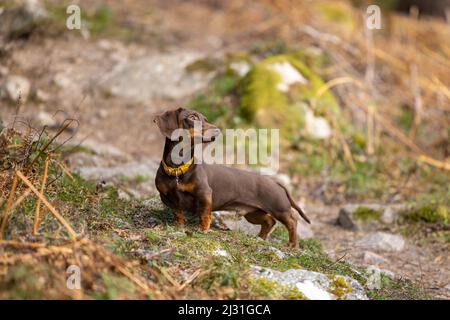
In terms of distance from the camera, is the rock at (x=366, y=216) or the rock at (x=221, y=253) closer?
the rock at (x=221, y=253)

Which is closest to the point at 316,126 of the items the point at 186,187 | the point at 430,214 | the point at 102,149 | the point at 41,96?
the point at 430,214

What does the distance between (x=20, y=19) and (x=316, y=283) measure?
7.65m

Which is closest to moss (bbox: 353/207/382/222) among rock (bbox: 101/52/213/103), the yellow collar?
the yellow collar

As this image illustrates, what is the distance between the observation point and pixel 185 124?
187 inches

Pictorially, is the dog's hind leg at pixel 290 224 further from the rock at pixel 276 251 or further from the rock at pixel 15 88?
the rock at pixel 15 88

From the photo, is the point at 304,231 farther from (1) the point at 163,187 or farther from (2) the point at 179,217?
(1) the point at 163,187

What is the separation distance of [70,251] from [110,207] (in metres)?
1.45

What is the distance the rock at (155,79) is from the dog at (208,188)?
5179 mm

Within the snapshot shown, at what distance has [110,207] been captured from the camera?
523 cm

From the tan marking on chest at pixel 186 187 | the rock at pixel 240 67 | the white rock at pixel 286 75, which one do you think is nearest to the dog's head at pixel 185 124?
the tan marking on chest at pixel 186 187

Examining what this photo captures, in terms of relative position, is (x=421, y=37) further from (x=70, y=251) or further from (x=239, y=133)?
(x=70, y=251)

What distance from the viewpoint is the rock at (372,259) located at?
617cm
